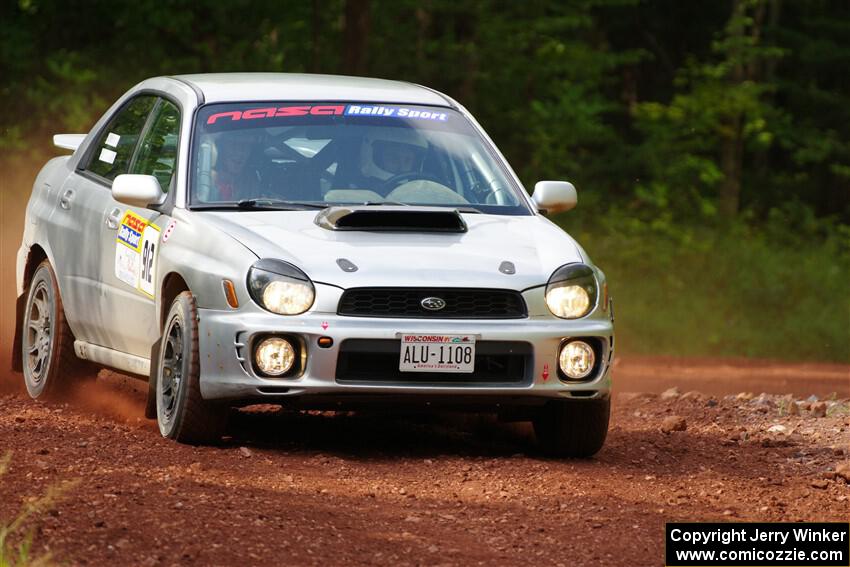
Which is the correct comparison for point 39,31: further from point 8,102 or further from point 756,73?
point 756,73

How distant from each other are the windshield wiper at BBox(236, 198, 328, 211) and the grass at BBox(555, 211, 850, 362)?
11.3 m

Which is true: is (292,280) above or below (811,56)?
above

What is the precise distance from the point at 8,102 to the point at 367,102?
17.8 m

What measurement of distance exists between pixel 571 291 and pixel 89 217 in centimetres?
287

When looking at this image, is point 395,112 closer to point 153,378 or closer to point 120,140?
point 120,140

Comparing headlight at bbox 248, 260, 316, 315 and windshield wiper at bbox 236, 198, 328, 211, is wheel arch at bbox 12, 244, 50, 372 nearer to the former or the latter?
windshield wiper at bbox 236, 198, 328, 211

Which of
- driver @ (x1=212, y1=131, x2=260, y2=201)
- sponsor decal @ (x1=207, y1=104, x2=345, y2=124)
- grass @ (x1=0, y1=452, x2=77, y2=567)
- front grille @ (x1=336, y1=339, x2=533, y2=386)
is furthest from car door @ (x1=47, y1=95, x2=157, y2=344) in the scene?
grass @ (x1=0, y1=452, x2=77, y2=567)

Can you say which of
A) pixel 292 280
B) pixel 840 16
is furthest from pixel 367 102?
pixel 840 16

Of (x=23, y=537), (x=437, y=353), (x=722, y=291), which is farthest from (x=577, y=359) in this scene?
(x=722, y=291)

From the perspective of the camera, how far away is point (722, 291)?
23.1 m

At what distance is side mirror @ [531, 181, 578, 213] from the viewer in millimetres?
8469

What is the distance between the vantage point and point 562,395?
298 inches

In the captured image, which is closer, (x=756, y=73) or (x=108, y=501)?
(x=108, y=501)

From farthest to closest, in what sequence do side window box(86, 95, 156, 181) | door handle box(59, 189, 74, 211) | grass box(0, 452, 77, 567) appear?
door handle box(59, 189, 74, 211) → side window box(86, 95, 156, 181) → grass box(0, 452, 77, 567)
